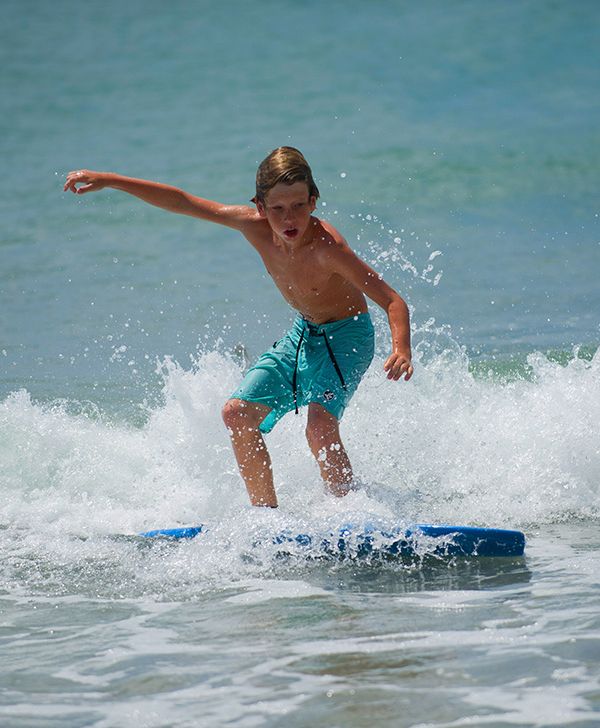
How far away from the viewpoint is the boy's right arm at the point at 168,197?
5.53 metres

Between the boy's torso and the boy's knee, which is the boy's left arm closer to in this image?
the boy's torso

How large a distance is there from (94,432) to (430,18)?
20053mm

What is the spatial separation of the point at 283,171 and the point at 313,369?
0.98 meters

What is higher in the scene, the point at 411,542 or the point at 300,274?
the point at 300,274

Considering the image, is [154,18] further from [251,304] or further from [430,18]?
[251,304]

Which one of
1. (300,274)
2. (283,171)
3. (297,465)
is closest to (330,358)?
(300,274)

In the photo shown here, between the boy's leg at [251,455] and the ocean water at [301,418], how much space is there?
19cm

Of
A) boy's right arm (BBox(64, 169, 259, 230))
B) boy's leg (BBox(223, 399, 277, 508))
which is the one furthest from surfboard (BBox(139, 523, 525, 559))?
boy's right arm (BBox(64, 169, 259, 230))

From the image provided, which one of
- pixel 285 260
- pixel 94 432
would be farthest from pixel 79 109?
pixel 285 260

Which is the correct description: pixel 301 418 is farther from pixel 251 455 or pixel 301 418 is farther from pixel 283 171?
pixel 283 171

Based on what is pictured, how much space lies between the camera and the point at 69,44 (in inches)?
1035

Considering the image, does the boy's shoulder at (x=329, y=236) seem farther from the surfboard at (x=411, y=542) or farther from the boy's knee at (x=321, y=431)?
the surfboard at (x=411, y=542)

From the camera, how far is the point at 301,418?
720 cm

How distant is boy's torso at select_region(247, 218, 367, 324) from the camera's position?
17.6 feet
